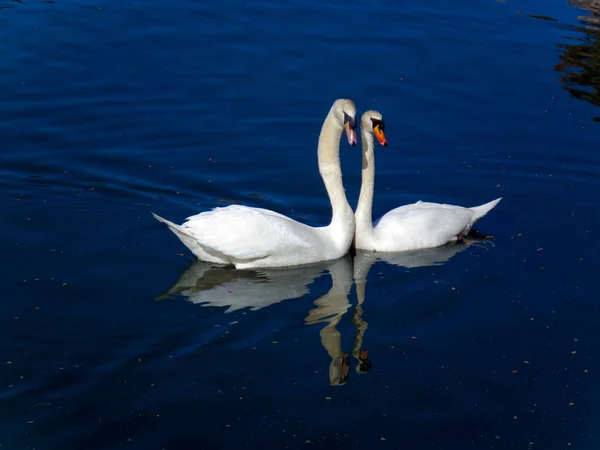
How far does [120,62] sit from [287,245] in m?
6.85

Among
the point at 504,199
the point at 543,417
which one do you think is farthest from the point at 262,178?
the point at 543,417

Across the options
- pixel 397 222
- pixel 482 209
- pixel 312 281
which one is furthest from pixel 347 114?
pixel 482 209

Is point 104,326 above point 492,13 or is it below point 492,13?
below

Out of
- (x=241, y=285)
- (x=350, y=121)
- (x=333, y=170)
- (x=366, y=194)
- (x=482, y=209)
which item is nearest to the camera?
(x=241, y=285)

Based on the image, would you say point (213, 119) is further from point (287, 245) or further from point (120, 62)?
point (287, 245)

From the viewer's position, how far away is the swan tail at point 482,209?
1201 centimetres

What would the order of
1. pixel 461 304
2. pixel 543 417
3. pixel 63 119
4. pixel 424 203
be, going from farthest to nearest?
pixel 63 119 → pixel 424 203 → pixel 461 304 → pixel 543 417

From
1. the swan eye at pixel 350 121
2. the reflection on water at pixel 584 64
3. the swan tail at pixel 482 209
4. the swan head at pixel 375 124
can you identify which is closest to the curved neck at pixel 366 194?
the swan head at pixel 375 124

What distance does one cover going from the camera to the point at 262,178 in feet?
42.7

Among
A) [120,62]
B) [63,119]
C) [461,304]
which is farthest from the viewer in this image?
[120,62]

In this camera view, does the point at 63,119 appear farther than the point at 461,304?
Yes

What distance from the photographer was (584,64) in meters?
17.7

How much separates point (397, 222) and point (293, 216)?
1.38 metres

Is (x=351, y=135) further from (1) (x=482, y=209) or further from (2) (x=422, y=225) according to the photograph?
(1) (x=482, y=209)
